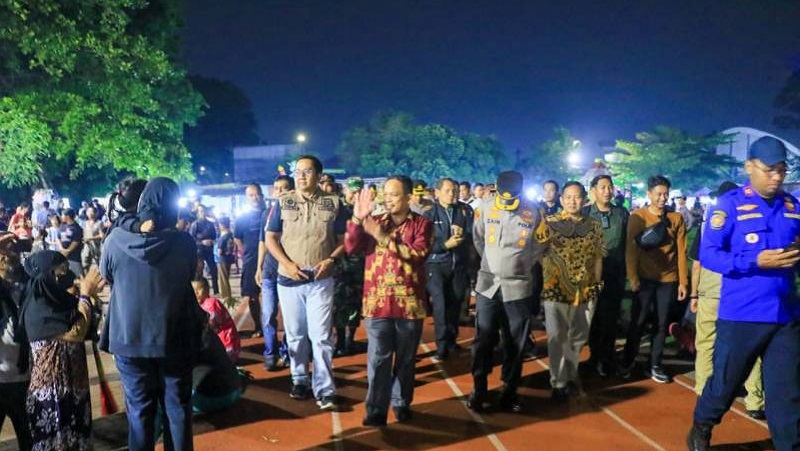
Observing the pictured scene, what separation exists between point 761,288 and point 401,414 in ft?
9.02

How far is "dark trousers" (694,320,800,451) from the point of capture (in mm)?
3662

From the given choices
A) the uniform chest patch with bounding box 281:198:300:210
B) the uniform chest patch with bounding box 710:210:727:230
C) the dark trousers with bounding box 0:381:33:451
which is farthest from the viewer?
the uniform chest patch with bounding box 281:198:300:210

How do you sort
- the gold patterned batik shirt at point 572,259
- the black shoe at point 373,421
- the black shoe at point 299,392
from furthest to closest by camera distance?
the gold patterned batik shirt at point 572,259 < the black shoe at point 299,392 < the black shoe at point 373,421

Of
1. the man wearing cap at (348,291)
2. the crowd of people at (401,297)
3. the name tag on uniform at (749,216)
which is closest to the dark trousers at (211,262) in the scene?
the crowd of people at (401,297)

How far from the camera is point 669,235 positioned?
227 inches

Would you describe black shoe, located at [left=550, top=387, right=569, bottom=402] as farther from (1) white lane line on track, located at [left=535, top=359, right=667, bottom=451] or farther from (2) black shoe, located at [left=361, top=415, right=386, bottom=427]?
(2) black shoe, located at [left=361, top=415, right=386, bottom=427]

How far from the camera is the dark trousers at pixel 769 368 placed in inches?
144

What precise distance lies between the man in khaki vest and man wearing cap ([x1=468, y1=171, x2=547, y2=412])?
1.25 m

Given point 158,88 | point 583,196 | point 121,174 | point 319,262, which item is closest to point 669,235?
point 583,196

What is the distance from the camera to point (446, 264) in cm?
684

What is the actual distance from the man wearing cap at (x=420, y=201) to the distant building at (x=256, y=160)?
5171 centimetres

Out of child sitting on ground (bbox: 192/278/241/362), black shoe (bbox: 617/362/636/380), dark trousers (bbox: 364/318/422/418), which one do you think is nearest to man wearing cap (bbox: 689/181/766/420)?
black shoe (bbox: 617/362/636/380)

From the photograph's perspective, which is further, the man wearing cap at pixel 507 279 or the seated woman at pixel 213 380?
the man wearing cap at pixel 507 279

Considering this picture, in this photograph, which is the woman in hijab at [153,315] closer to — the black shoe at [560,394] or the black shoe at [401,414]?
the black shoe at [401,414]
